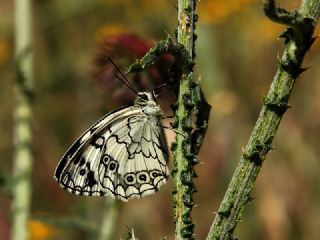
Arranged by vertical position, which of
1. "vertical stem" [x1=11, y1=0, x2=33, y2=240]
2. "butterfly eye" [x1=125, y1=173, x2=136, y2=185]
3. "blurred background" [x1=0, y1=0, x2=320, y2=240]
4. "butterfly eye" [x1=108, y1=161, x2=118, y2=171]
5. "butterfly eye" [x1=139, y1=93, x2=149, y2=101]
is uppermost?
"blurred background" [x1=0, y1=0, x2=320, y2=240]

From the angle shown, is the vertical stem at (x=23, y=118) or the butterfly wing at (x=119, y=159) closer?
the butterfly wing at (x=119, y=159)

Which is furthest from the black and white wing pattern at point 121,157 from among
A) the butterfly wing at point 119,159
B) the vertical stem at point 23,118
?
the vertical stem at point 23,118

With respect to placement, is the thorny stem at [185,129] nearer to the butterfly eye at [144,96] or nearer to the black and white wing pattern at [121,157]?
the black and white wing pattern at [121,157]

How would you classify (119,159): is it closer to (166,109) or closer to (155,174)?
(155,174)

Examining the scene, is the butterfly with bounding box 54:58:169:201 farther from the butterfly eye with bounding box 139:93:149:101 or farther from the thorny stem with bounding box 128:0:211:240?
the thorny stem with bounding box 128:0:211:240

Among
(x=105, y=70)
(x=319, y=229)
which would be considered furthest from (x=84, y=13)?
(x=319, y=229)

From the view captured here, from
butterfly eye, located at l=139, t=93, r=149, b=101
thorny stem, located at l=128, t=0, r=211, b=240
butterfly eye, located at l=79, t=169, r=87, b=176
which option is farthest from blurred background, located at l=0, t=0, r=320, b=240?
thorny stem, located at l=128, t=0, r=211, b=240
